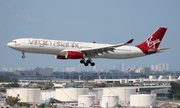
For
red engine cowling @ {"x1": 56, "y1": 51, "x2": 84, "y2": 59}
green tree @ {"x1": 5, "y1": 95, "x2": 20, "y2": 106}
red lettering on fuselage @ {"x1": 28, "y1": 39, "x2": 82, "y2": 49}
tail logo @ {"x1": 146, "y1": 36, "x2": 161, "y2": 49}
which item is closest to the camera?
red lettering on fuselage @ {"x1": 28, "y1": 39, "x2": 82, "y2": 49}

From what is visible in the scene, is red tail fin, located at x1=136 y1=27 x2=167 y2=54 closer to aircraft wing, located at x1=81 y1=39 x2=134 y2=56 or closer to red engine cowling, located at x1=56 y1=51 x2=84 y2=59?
aircraft wing, located at x1=81 y1=39 x2=134 y2=56

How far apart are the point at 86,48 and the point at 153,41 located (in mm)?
17267

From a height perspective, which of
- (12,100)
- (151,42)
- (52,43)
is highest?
(151,42)

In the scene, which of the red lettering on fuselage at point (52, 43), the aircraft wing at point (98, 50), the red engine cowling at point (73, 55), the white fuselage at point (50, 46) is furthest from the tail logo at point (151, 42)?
the red lettering on fuselage at point (52, 43)

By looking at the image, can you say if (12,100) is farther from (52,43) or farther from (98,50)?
(52,43)

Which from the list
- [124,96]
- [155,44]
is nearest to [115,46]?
[155,44]

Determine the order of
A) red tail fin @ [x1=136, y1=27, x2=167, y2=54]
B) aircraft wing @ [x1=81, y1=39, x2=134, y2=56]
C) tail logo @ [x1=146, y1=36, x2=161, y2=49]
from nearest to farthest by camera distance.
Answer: aircraft wing @ [x1=81, y1=39, x2=134, y2=56] → red tail fin @ [x1=136, y1=27, x2=167, y2=54] → tail logo @ [x1=146, y1=36, x2=161, y2=49]

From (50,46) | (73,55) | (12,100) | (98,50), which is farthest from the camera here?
(12,100)

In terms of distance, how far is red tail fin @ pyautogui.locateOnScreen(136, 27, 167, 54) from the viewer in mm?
114688

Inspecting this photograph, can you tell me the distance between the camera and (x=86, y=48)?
107 m

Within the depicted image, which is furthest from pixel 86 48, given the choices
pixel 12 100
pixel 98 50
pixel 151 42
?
pixel 12 100

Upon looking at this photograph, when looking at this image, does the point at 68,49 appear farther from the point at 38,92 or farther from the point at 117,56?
the point at 38,92

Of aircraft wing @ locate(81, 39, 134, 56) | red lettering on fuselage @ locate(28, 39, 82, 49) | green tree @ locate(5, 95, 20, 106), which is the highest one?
red lettering on fuselage @ locate(28, 39, 82, 49)

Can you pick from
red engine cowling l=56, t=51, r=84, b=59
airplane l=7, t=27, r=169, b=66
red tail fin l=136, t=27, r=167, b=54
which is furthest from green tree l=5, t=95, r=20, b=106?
red engine cowling l=56, t=51, r=84, b=59
